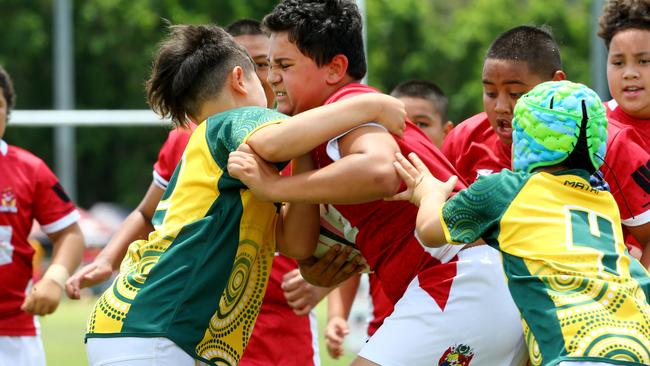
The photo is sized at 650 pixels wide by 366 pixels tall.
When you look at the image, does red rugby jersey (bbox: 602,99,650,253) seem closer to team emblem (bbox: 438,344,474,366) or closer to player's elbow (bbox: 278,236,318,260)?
team emblem (bbox: 438,344,474,366)

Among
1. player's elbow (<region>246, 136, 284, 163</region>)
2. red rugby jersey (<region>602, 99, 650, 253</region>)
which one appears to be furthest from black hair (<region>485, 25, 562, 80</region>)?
player's elbow (<region>246, 136, 284, 163</region>)

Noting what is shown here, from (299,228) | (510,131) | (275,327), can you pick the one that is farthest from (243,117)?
(275,327)

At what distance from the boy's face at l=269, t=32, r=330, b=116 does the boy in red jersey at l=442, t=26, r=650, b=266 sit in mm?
869

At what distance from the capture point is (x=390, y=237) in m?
3.96

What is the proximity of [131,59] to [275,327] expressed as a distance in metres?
23.6

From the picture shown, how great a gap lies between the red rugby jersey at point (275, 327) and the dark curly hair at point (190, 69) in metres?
0.96

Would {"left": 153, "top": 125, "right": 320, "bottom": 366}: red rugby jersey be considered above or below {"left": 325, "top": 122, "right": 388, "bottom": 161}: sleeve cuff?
below

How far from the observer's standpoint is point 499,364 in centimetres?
381

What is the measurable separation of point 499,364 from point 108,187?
995 inches

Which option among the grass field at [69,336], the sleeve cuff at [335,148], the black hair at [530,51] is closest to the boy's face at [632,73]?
the black hair at [530,51]

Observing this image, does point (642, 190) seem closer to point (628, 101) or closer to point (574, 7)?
point (628, 101)

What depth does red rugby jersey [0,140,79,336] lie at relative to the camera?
18.5 feet

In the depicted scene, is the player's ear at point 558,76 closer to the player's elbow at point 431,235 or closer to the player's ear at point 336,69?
the player's ear at point 336,69

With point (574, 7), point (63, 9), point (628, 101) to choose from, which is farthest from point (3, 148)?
point (574, 7)
